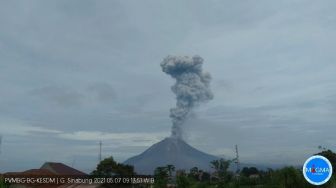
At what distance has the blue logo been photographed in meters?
6.55

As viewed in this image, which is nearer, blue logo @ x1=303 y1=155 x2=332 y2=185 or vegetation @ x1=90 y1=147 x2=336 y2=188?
blue logo @ x1=303 y1=155 x2=332 y2=185

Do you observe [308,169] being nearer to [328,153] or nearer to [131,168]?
[131,168]

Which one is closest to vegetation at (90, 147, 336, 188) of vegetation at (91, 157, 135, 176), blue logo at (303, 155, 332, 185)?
vegetation at (91, 157, 135, 176)

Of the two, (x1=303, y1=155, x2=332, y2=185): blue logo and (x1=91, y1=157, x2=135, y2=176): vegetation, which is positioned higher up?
(x1=91, y1=157, x2=135, y2=176): vegetation

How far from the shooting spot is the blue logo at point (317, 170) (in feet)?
21.5

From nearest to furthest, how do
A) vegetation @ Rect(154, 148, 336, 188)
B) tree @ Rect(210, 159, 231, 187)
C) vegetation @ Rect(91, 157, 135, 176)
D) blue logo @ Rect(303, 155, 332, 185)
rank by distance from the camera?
blue logo @ Rect(303, 155, 332, 185), vegetation @ Rect(154, 148, 336, 188), vegetation @ Rect(91, 157, 135, 176), tree @ Rect(210, 159, 231, 187)

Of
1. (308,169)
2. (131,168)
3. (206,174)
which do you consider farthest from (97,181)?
(308,169)

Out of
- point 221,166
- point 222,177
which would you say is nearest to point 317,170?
point 222,177

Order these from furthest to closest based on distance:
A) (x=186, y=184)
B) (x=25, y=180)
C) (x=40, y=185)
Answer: (x=40, y=185), (x=25, y=180), (x=186, y=184)

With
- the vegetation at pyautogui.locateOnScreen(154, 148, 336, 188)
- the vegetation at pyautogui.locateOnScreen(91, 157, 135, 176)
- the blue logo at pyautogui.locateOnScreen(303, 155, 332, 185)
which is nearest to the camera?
the blue logo at pyautogui.locateOnScreen(303, 155, 332, 185)

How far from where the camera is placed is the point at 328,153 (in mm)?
66500

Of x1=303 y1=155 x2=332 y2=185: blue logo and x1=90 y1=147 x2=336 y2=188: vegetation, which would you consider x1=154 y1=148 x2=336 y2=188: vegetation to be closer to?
x1=90 y1=147 x2=336 y2=188: vegetation

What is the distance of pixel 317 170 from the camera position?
6602 millimetres

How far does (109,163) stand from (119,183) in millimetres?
2975
